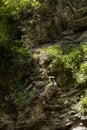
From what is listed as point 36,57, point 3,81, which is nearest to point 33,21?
point 36,57

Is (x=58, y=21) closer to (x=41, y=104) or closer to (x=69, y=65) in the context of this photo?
(x=69, y=65)

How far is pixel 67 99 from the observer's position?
9.91 meters

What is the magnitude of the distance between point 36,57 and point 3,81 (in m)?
1.50

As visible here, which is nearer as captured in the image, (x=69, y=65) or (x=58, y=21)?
(x=69, y=65)

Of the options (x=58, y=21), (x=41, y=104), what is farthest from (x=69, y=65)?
(x=58, y=21)

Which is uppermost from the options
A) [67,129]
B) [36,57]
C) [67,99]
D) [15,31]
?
[15,31]

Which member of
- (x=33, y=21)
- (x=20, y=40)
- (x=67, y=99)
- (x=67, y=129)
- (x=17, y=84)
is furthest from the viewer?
(x=33, y=21)

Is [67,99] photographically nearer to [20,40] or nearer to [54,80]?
[54,80]

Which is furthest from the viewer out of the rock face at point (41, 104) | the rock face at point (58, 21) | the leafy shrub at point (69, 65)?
the rock face at point (58, 21)

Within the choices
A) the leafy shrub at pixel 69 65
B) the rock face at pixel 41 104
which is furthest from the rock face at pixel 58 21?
the leafy shrub at pixel 69 65

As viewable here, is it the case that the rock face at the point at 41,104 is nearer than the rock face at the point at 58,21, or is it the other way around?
the rock face at the point at 41,104

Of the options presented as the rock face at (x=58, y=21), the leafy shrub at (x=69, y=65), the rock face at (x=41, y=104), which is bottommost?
the rock face at (x=41, y=104)

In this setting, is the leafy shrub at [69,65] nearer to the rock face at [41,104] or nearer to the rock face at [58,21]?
the rock face at [41,104]

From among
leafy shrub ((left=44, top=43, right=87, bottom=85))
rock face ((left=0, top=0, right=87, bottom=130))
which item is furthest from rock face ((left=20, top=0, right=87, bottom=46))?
leafy shrub ((left=44, top=43, right=87, bottom=85))
